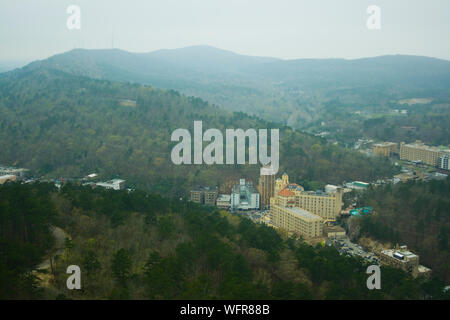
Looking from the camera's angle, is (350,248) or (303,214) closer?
(350,248)

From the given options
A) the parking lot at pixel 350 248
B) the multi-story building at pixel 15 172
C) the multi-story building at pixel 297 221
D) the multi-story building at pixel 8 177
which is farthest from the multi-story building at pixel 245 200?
the multi-story building at pixel 15 172

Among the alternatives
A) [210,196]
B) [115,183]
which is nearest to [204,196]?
[210,196]

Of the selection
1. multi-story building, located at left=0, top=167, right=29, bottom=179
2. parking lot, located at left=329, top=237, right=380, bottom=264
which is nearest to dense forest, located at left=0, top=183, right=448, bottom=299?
parking lot, located at left=329, top=237, right=380, bottom=264

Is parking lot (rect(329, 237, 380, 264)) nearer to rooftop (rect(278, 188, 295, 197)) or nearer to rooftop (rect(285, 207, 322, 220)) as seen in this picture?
rooftop (rect(285, 207, 322, 220))

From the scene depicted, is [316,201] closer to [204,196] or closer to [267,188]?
[267,188]
